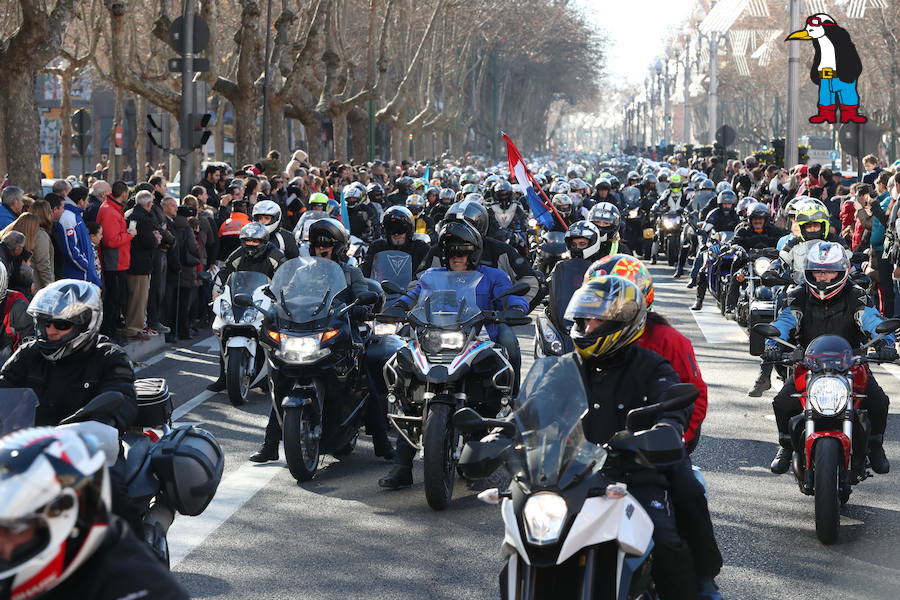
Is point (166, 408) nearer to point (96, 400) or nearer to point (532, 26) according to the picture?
point (96, 400)

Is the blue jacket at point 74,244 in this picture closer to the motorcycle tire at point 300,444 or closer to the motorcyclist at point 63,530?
the motorcycle tire at point 300,444

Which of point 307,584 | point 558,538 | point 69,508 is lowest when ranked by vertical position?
point 307,584

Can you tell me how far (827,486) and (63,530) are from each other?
510cm

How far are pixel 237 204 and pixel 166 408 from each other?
1205 cm

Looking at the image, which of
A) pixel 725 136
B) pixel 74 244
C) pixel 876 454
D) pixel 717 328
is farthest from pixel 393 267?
pixel 725 136

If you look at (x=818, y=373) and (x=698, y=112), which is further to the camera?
(x=698, y=112)

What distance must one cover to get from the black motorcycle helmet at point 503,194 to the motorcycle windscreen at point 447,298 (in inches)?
458

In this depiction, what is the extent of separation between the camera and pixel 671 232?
87.8 feet

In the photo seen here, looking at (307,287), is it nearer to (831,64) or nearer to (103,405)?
(103,405)

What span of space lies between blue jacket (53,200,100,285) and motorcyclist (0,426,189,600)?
1071 cm

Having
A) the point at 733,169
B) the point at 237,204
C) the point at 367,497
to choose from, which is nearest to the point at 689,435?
the point at 367,497

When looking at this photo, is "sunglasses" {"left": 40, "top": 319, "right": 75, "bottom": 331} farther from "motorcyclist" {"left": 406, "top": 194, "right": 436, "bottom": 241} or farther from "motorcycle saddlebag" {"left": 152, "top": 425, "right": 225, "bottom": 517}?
"motorcyclist" {"left": 406, "top": 194, "right": 436, "bottom": 241}

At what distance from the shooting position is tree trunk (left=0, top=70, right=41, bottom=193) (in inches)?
781

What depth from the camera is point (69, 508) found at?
3.07 metres
